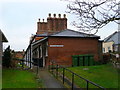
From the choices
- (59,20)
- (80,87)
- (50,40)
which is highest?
(59,20)

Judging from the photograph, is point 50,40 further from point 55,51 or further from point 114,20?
point 114,20

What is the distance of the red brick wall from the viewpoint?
72.9 feet

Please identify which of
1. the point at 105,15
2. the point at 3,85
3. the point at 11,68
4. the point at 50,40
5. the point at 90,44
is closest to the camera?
the point at 3,85

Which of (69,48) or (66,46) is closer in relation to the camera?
(66,46)

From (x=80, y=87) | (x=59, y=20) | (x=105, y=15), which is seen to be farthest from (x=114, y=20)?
(x=59, y=20)

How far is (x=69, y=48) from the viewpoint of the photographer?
23.0 m

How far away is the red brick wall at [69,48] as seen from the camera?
2222cm

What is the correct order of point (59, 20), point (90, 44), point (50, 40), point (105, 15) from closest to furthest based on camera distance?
point (105, 15), point (50, 40), point (90, 44), point (59, 20)

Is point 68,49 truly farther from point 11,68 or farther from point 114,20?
point 114,20

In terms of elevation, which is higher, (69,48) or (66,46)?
(66,46)

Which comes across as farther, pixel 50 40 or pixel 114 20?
pixel 50 40

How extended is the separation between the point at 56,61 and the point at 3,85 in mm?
12828

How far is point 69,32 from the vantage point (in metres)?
24.1

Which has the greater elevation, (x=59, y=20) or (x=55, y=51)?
(x=59, y=20)
